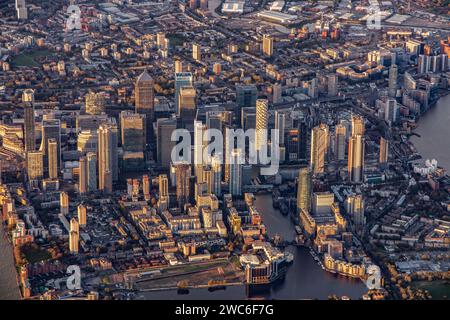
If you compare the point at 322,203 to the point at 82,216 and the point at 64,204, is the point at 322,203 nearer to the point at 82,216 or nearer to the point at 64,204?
the point at 82,216

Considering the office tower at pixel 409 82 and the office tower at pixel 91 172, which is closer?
the office tower at pixel 91 172

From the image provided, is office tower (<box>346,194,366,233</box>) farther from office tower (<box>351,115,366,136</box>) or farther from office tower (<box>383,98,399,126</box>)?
office tower (<box>383,98,399,126</box>)

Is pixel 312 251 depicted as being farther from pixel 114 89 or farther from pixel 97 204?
pixel 114 89

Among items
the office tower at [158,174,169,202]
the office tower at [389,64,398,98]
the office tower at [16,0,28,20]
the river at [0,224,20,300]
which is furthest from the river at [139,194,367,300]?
the office tower at [16,0,28,20]

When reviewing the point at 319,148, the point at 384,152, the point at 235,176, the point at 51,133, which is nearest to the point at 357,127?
the point at 384,152

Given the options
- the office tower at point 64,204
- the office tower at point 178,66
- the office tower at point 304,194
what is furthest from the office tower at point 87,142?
the office tower at point 178,66

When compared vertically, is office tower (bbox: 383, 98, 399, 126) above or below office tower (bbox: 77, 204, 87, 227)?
above

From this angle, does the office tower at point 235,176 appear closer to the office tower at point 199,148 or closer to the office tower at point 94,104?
the office tower at point 199,148

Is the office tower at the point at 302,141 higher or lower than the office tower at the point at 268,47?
lower
